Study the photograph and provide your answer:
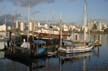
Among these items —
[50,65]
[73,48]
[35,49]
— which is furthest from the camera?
[73,48]

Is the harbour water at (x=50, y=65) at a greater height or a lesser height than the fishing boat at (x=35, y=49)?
lesser

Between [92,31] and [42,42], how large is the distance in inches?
191

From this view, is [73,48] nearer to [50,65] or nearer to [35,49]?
[35,49]

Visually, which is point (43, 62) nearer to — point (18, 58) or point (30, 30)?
point (18, 58)

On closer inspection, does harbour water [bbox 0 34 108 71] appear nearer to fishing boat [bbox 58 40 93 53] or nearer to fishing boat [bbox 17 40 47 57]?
fishing boat [bbox 17 40 47 57]

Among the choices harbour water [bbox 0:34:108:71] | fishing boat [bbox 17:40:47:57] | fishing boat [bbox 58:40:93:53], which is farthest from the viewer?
fishing boat [bbox 58:40:93:53]

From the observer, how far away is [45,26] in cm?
1262

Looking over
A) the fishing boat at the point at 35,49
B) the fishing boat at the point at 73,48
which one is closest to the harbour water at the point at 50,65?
the fishing boat at the point at 35,49

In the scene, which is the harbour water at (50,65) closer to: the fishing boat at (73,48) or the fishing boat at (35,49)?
the fishing boat at (35,49)

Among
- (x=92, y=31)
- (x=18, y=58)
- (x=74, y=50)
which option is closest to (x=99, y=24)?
(x=92, y=31)

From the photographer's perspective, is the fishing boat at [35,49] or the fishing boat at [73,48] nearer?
the fishing boat at [35,49]

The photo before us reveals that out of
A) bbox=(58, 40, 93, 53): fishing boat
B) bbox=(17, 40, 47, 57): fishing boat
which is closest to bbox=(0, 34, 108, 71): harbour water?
bbox=(17, 40, 47, 57): fishing boat

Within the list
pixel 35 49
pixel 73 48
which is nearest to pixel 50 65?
pixel 35 49

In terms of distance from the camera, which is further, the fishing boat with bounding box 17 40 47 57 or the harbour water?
the fishing boat with bounding box 17 40 47 57
